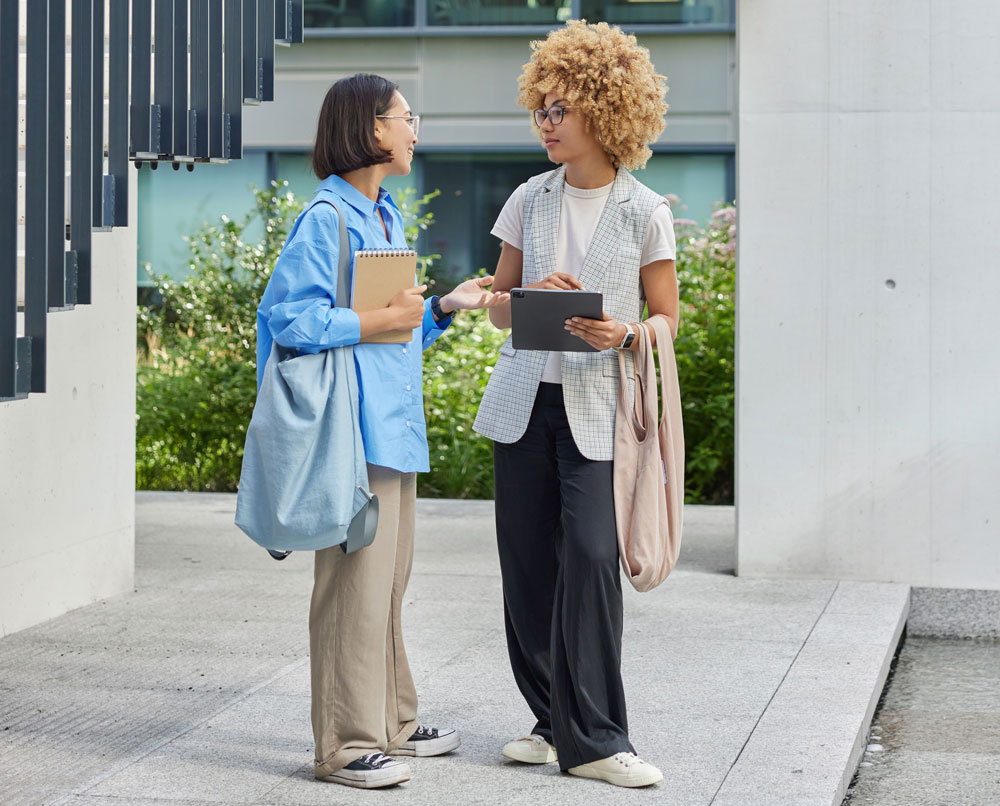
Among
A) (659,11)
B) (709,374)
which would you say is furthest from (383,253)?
(659,11)

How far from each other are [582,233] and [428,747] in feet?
5.14

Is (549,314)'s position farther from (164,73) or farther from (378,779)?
(164,73)

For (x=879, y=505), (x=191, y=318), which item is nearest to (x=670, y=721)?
(x=879, y=505)

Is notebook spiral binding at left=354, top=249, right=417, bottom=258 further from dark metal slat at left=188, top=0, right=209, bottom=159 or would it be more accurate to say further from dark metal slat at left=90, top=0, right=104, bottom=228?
dark metal slat at left=188, top=0, right=209, bottom=159

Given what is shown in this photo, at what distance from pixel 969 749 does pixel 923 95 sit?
318 cm

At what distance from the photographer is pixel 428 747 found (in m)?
4.28

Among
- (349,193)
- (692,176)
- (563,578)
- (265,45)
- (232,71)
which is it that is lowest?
(563,578)

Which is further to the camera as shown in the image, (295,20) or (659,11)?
(659,11)

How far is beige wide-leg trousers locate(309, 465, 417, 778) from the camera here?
13.0ft

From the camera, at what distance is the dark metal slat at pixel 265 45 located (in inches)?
229

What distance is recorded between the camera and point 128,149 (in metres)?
4.93

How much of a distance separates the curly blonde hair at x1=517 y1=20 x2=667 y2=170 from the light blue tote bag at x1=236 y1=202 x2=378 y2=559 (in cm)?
95

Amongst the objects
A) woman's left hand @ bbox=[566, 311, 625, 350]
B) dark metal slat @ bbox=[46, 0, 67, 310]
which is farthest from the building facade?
woman's left hand @ bbox=[566, 311, 625, 350]

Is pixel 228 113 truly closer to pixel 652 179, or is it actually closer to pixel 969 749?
pixel 969 749
